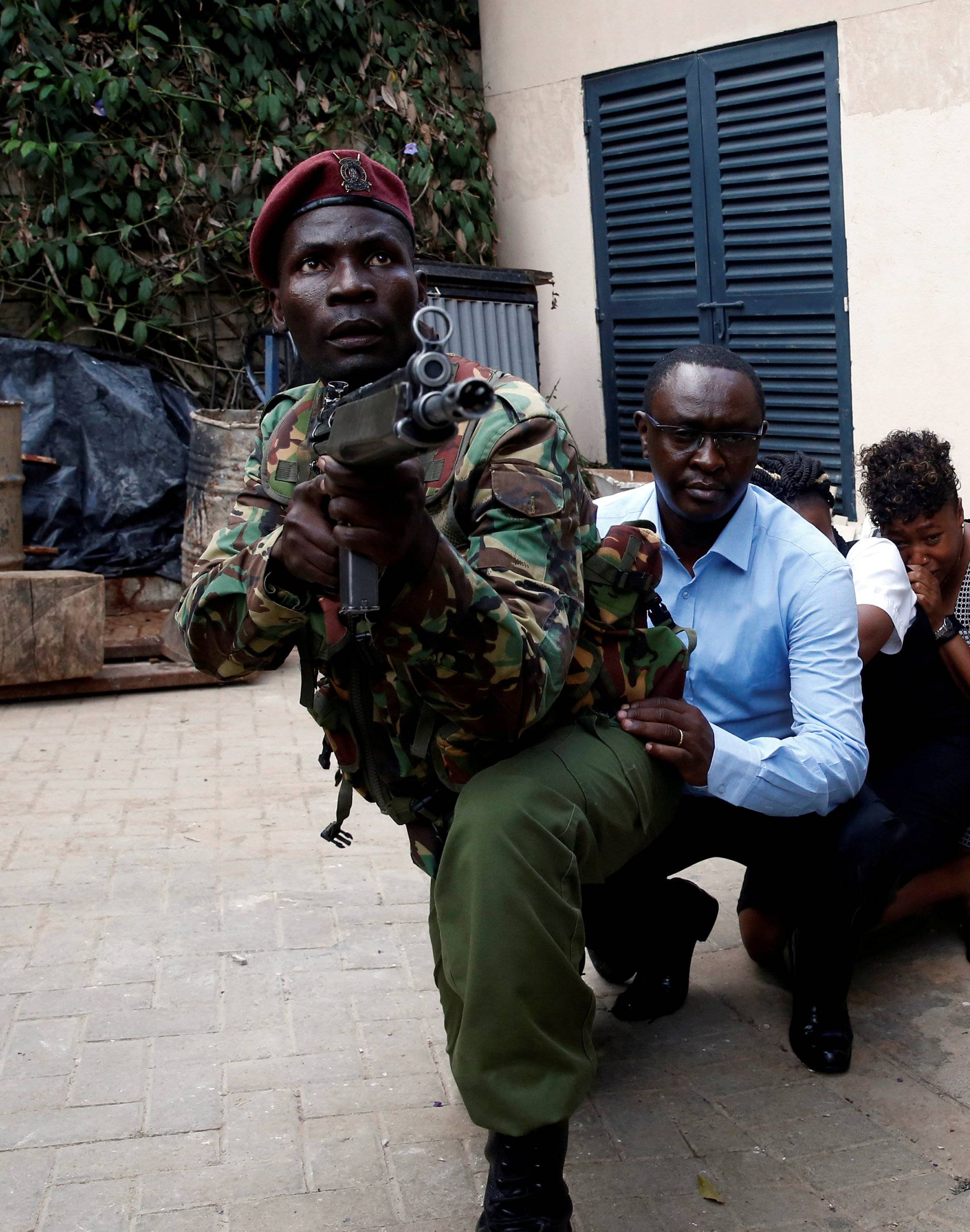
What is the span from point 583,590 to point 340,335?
58cm

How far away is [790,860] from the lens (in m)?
2.60

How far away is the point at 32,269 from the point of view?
7082 millimetres

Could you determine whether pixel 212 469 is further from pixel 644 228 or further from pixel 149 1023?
pixel 149 1023

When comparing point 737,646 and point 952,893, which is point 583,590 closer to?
point 737,646

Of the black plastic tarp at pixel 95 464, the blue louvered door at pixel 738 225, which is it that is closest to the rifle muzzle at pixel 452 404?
the blue louvered door at pixel 738 225

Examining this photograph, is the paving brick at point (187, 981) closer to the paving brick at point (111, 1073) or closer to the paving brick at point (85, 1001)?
the paving brick at point (85, 1001)

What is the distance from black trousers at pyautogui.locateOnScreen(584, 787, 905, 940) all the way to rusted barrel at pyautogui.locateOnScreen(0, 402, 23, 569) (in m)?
4.07

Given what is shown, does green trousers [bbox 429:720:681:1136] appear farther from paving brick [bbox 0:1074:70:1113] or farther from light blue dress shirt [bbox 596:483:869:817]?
paving brick [bbox 0:1074:70:1113]

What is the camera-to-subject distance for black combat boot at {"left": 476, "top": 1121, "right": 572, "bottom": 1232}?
6.40 feet

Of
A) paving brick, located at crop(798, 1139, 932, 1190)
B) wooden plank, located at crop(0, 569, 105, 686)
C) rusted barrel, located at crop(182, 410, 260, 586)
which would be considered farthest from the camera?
rusted barrel, located at crop(182, 410, 260, 586)

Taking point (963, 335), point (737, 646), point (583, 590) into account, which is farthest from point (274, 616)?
point (963, 335)

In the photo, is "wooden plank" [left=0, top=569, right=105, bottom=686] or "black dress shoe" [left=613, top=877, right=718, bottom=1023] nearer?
"black dress shoe" [left=613, top=877, right=718, bottom=1023]

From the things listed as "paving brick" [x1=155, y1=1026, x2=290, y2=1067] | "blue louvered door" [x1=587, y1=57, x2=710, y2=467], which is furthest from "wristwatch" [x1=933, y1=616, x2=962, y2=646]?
"blue louvered door" [x1=587, y1=57, x2=710, y2=467]

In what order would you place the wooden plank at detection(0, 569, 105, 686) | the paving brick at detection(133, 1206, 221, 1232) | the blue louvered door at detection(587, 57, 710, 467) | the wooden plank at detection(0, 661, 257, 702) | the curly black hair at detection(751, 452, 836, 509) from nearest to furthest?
the paving brick at detection(133, 1206, 221, 1232) → the curly black hair at detection(751, 452, 836, 509) → the wooden plank at detection(0, 569, 105, 686) → the wooden plank at detection(0, 661, 257, 702) → the blue louvered door at detection(587, 57, 710, 467)
